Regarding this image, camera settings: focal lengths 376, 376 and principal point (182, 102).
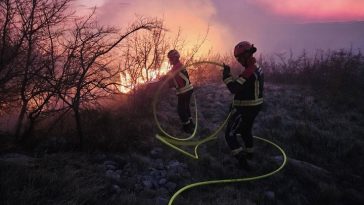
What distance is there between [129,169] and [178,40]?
5.60m

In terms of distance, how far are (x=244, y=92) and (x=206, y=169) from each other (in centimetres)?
163

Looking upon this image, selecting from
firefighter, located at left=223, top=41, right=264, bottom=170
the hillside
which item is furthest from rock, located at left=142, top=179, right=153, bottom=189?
firefighter, located at left=223, top=41, right=264, bottom=170

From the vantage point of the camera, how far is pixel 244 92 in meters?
6.44

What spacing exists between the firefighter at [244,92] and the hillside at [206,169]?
772 mm

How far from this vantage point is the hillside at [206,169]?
4.86 metres

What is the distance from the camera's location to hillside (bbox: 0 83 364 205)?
486 cm

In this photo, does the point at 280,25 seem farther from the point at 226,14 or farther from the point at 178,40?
the point at 178,40

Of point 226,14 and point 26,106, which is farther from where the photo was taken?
point 226,14

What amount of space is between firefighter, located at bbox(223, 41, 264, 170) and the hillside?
77 cm

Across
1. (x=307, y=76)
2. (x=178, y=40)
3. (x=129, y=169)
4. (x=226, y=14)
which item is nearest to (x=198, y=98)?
(x=178, y=40)

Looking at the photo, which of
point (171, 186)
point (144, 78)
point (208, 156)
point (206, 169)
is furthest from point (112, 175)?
point (144, 78)

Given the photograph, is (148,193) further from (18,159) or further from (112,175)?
(18,159)

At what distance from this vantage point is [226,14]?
5606 cm

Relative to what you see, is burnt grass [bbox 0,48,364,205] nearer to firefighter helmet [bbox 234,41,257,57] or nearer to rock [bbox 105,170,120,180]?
rock [bbox 105,170,120,180]
